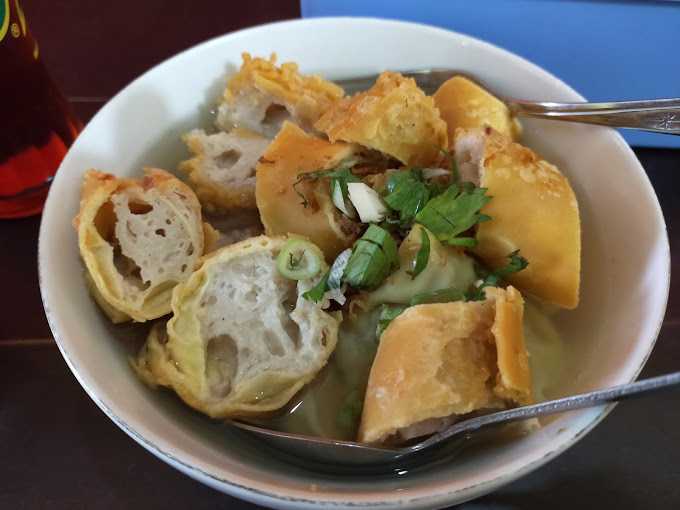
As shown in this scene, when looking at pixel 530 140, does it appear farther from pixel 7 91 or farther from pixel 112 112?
pixel 7 91

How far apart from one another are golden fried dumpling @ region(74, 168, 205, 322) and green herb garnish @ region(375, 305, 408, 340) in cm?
23

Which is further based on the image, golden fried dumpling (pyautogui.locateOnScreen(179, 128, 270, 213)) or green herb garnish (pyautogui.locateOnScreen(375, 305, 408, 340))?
golden fried dumpling (pyautogui.locateOnScreen(179, 128, 270, 213))

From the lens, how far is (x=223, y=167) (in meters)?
0.87

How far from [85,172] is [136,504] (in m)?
0.40

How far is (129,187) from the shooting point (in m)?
0.73

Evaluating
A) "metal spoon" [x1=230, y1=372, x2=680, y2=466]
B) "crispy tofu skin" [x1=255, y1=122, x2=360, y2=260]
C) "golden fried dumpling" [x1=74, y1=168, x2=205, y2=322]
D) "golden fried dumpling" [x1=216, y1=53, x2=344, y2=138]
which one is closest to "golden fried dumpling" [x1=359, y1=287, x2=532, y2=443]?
"metal spoon" [x1=230, y1=372, x2=680, y2=466]

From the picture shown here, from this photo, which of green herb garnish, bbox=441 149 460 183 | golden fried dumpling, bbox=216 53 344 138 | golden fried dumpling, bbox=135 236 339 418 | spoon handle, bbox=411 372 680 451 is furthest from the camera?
golden fried dumpling, bbox=216 53 344 138

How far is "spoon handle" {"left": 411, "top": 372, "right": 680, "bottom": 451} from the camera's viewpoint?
0.48 m

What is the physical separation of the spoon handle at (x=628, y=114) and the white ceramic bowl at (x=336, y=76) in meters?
0.02

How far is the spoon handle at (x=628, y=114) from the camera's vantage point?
2.57 ft

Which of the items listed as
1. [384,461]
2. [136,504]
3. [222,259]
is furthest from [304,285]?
[136,504]

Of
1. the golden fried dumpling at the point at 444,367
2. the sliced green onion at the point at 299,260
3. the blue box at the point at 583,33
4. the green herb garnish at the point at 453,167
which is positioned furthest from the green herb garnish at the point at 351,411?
the blue box at the point at 583,33

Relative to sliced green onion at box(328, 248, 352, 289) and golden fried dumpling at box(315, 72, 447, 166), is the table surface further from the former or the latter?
golden fried dumpling at box(315, 72, 447, 166)

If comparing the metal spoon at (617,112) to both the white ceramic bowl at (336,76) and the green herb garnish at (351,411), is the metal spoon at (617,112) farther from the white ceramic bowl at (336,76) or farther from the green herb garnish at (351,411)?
the green herb garnish at (351,411)
